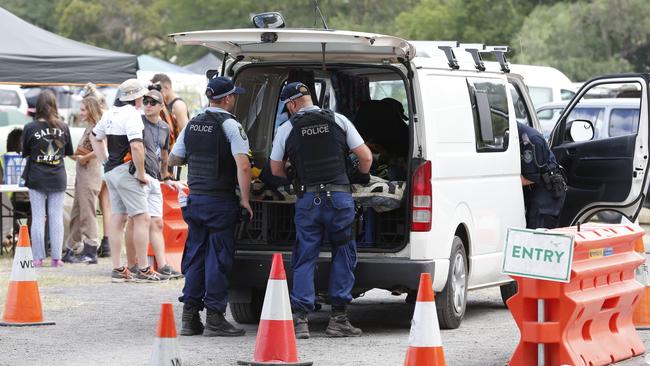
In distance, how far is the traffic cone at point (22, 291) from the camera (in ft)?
33.7

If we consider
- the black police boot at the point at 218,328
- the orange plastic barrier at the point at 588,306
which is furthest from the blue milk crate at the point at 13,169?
the orange plastic barrier at the point at 588,306

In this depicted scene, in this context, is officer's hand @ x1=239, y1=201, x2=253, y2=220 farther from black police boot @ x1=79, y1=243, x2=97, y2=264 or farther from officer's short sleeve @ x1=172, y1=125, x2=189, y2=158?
black police boot @ x1=79, y1=243, x2=97, y2=264

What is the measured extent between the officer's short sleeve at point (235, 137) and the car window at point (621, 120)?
11.9 m

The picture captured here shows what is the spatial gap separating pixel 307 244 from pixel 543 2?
4836 cm

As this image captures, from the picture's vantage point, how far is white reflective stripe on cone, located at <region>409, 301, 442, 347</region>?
24.3 feet

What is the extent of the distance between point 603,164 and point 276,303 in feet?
16.1

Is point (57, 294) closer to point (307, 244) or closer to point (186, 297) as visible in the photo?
point (186, 297)

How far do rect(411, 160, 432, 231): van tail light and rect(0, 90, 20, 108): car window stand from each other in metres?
26.4

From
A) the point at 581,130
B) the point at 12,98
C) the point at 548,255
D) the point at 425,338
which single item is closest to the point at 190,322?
→ the point at 425,338

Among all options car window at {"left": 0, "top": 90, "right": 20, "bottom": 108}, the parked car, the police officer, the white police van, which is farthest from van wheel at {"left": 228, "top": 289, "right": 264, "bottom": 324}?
car window at {"left": 0, "top": 90, "right": 20, "bottom": 108}

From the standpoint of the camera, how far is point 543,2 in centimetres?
5638

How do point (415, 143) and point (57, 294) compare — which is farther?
point (57, 294)

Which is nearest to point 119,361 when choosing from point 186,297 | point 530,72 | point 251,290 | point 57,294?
point 186,297

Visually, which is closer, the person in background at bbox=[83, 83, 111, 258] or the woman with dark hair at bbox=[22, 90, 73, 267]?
the woman with dark hair at bbox=[22, 90, 73, 267]
